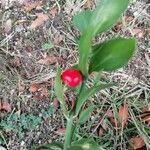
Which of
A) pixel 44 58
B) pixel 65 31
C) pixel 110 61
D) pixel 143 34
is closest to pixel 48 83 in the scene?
pixel 44 58

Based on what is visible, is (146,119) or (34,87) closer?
(146,119)

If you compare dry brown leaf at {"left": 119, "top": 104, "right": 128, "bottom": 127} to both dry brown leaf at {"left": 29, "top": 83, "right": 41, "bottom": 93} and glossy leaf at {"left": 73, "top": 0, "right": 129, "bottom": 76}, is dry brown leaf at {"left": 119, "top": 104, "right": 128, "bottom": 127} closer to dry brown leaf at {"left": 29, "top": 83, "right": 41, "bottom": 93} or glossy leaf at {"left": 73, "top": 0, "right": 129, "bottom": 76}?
dry brown leaf at {"left": 29, "top": 83, "right": 41, "bottom": 93}

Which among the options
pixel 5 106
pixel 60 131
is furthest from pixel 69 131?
pixel 5 106

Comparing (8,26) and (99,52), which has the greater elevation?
(8,26)

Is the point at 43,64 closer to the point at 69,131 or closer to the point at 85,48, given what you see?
the point at 69,131

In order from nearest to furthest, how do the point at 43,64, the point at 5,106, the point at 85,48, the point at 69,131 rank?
the point at 85,48 → the point at 69,131 → the point at 5,106 → the point at 43,64

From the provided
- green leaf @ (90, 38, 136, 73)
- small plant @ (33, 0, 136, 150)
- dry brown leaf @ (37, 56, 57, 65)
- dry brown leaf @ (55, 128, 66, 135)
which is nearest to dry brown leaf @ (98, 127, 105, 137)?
dry brown leaf @ (55, 128, 66, 135)

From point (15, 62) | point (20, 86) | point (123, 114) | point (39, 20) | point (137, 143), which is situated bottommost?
point (137, 143)
